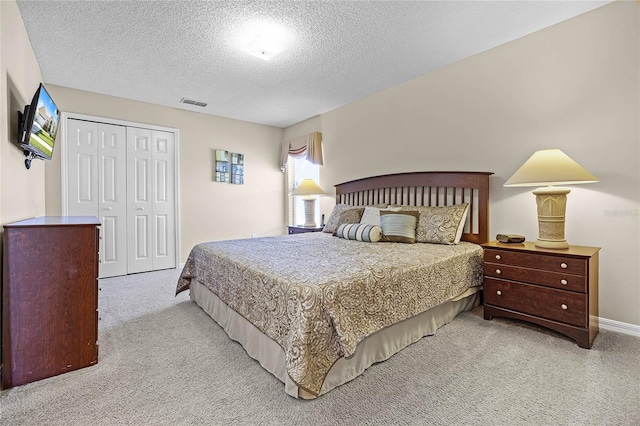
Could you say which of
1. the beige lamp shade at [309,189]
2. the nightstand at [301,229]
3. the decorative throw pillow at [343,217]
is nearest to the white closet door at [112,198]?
the nightstand at [301,229]

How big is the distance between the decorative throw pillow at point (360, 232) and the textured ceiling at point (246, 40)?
1781 mm

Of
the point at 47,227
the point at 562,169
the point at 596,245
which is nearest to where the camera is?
the point at 47,227

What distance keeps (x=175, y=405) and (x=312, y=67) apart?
10.7ft

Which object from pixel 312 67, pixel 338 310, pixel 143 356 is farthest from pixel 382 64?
pixel 143 356

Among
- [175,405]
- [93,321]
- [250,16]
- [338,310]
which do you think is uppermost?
[250,16]

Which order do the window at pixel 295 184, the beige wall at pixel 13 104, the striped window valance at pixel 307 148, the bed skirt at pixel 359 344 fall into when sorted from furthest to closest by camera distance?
1. the window at pixel 295 184
2. the striped window valance at pixel 307 148
3. the beige wall at pixel 13 104
4. the bed skirt at pixel 359 344

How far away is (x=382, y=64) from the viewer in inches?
129

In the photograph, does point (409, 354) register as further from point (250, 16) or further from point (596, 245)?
point (250, 16)

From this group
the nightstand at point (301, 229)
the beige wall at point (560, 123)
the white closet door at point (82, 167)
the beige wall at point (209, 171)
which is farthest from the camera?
the nightstand at point (301, 229)

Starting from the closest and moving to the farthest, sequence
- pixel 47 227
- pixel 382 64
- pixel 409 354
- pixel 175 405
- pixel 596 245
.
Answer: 1. pixel 175 405
2. pixel 47 227
3. pixel 409 354
4. pixel 596 245
5. pixel 382 64

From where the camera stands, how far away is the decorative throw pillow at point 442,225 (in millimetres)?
2896

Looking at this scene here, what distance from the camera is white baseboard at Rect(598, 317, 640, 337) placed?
2268 mm

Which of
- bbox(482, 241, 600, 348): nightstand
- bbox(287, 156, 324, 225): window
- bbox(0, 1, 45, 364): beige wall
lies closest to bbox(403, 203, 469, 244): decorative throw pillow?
bbox(482, 241, 600, 348): nightstand

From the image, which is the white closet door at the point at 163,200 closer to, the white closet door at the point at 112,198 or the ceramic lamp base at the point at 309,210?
the white closet door at the point at 112,198
